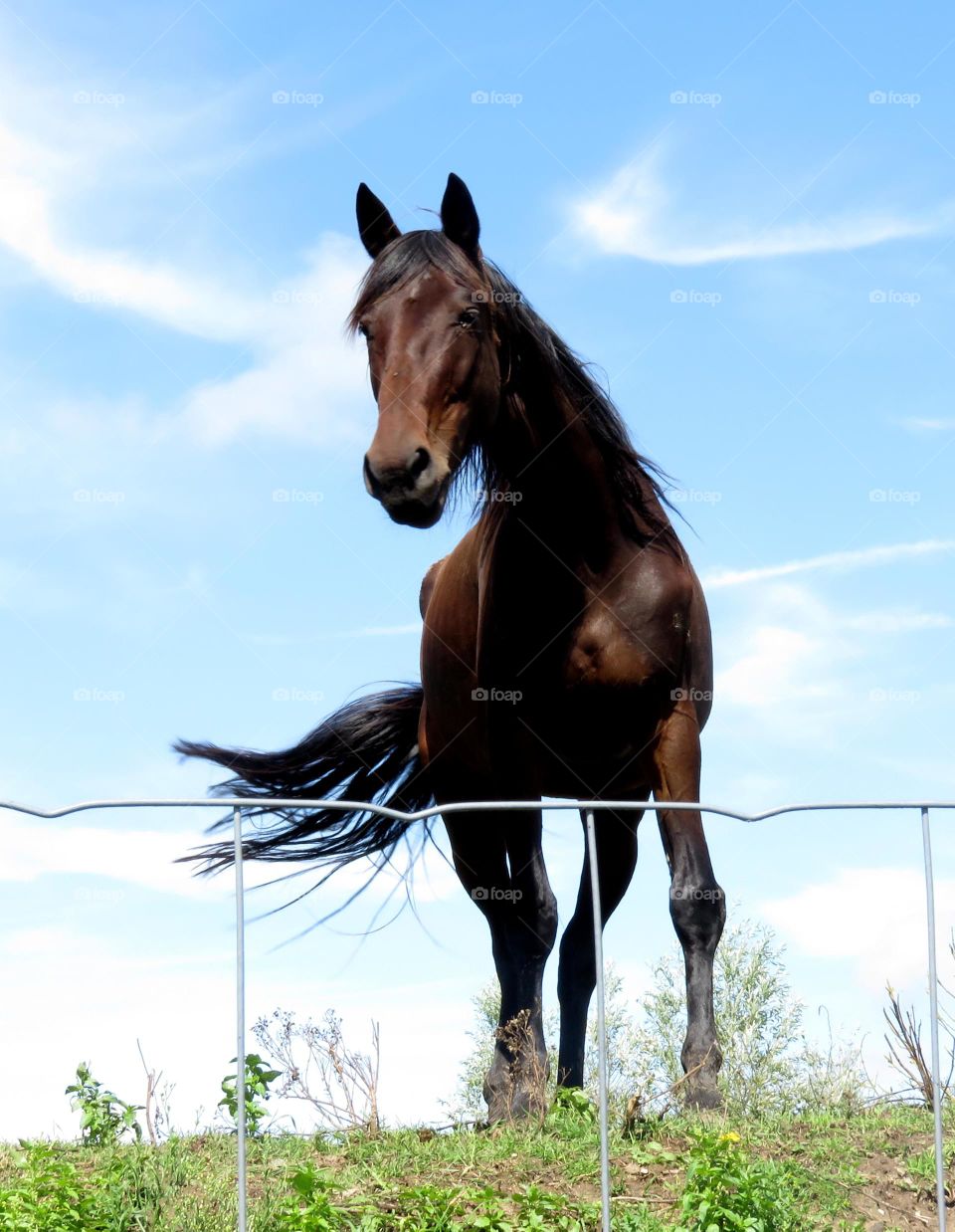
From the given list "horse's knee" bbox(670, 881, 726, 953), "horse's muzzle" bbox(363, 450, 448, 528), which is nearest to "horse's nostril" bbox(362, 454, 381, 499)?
"horse's muzzle" bbox(363, 450, 448, 528)

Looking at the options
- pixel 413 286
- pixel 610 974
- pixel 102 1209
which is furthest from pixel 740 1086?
pixel 610 974

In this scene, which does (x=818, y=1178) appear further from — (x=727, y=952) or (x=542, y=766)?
(x=727, y=952)

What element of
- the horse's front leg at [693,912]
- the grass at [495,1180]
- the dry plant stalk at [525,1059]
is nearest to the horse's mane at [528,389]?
the horse's front leg at [693,912]

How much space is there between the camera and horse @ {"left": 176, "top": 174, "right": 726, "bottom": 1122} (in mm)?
5547

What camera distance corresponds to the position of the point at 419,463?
17.0 feet

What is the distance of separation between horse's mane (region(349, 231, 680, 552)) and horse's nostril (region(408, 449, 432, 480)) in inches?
31.4

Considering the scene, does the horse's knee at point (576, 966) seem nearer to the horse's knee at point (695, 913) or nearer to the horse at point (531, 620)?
the horse at point (531, 620)

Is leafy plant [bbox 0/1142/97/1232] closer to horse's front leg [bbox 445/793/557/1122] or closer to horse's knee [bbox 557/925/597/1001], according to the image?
horse's front leg [bbox 445/793/557/1122]

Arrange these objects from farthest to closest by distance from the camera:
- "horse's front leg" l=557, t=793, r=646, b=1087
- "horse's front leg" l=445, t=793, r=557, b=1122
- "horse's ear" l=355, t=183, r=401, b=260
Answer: "horse's front leg" l=557, t=793, r=646, b=1087 < "horse's ear" l=355, t=183, r=401, b=260 < "horse's front leg" l=445, t=793, r=557, b=1122

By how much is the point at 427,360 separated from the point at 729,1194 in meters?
3.11

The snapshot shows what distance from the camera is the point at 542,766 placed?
253 inches

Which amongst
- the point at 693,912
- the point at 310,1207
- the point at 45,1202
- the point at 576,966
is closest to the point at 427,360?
the point at 693,912

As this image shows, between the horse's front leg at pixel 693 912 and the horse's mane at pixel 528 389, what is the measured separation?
3.80ft

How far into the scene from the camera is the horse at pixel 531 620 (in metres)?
5.55
